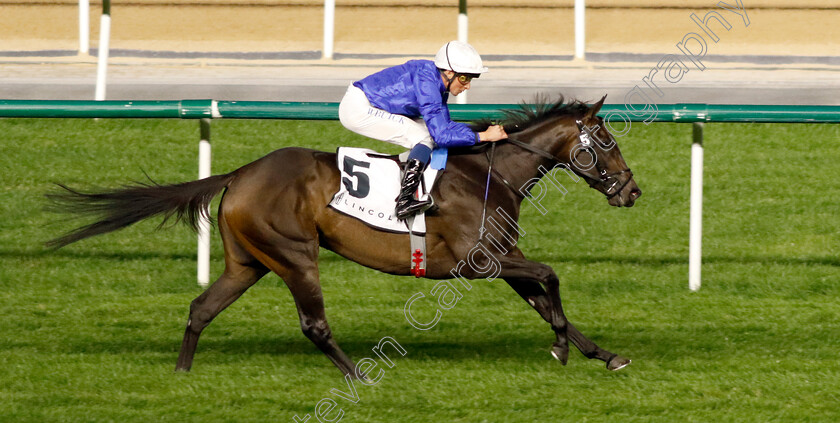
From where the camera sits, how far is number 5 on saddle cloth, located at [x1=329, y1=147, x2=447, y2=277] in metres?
5.59

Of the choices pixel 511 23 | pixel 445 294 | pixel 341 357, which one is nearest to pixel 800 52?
pixel 511 23

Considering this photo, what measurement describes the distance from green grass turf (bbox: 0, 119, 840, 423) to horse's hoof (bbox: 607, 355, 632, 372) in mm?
44

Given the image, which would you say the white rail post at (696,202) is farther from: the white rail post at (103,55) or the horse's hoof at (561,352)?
the white rail post at (103,55)

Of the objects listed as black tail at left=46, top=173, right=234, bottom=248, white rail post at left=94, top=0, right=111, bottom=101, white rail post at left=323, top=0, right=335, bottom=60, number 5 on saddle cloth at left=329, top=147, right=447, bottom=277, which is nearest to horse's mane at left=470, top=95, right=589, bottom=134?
number 5 on saddle cloth at left=329, top=147, right=447, bottom=277

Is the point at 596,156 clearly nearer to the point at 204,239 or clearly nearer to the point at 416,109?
the point at 416,109

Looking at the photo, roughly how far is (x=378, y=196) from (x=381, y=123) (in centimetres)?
40

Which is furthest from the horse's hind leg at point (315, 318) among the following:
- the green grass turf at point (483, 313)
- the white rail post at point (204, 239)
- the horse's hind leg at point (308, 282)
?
the white rail post at point (204, 239)

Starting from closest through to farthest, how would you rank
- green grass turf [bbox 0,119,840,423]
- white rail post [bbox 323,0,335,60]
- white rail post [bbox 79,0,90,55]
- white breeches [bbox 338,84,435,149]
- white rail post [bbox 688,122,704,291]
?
1. green grass turf [bbox 0,119,840,423]
2. white breeches [bbox 338,84,435,149]
3. white rail post [bbox 688,122,704,291]
4. white rail post [bbox 323,0,335,60]
5. white rail post [bbox 79,0,90,55]

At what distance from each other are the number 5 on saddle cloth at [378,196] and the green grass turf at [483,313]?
2.20ft

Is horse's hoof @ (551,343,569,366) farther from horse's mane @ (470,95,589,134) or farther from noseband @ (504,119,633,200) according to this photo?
horse's mane @ (470,95,589,134)

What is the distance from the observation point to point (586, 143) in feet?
18.6

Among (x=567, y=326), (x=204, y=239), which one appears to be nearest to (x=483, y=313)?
(x=567, y=326)

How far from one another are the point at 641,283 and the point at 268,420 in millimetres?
3204

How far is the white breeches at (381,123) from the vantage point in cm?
579
